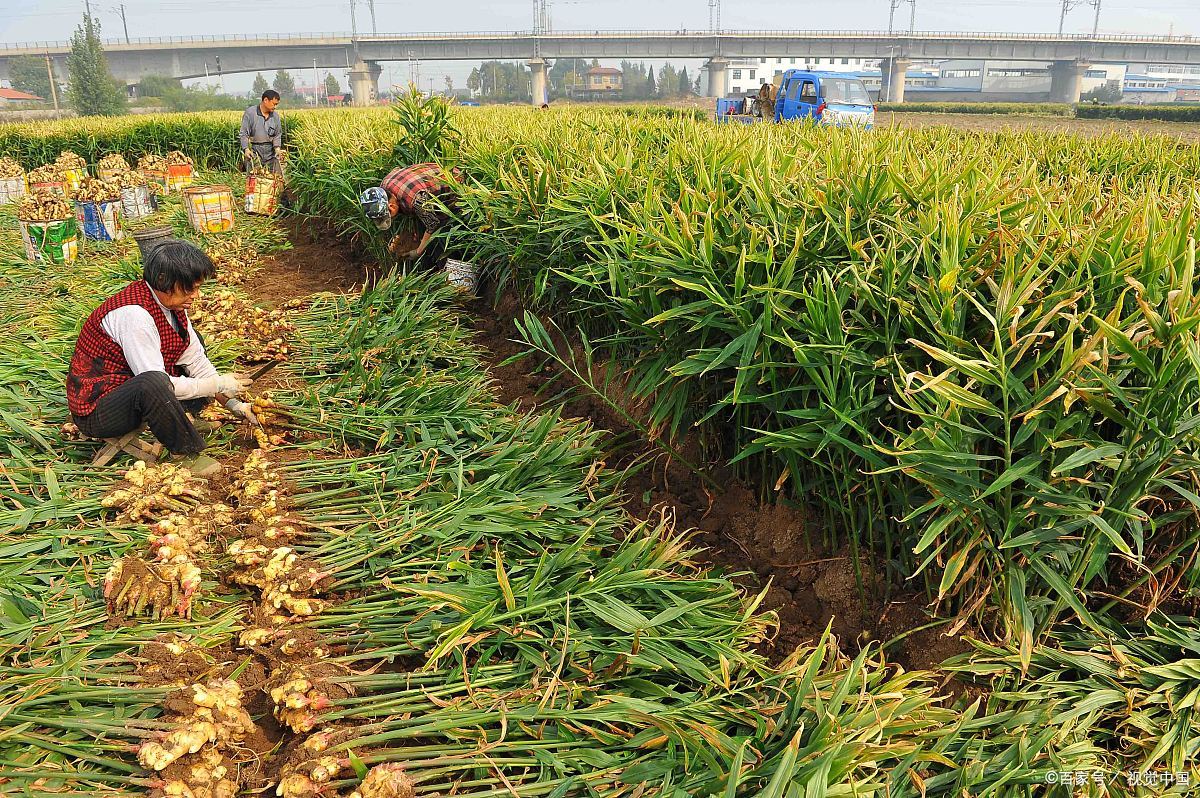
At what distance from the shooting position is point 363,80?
55.2 meters

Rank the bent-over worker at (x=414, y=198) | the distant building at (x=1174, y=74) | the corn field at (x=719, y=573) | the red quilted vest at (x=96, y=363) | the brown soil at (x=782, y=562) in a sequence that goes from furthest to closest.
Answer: the distant building at (x=1174, y=74)
the bent-over worker at (x=414, y=198)
the red quilted vest at (x=96, y=363)
the brown soil at (x=782, y=562)
the corn field at (x=719, y=573)

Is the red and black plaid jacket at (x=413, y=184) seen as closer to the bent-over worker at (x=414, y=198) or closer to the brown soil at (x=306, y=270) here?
the bent-over worker at (x=414, y=198)

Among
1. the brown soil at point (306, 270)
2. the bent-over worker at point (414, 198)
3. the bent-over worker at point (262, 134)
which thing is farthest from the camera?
the bent-over worker at point (262, 134)

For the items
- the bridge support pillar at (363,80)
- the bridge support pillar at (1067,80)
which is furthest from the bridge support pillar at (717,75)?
the bridge support pillar at (1067,80)


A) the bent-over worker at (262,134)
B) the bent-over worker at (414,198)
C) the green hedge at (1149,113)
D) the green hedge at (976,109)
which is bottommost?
the bent-over worker at (414,198)

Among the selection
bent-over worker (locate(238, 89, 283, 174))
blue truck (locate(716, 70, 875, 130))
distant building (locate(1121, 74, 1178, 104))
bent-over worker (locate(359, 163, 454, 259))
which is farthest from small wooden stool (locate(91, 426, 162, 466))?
distant building (locate(1121, 74, 1178, 104))

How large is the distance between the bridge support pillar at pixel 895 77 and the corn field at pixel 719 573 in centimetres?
5866

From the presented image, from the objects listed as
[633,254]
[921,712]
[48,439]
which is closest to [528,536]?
[633,254]

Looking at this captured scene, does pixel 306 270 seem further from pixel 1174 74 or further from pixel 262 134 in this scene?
pixel 1174 74

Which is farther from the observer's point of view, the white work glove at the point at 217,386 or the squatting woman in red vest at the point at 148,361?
the white work glove at the point at 217,386

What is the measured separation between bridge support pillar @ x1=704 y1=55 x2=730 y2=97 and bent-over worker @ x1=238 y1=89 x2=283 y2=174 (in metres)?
49.5

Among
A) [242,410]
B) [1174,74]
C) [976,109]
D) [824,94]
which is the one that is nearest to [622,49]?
[976,109]

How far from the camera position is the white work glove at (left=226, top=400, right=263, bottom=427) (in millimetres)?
3309

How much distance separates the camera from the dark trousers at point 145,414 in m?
2.96
